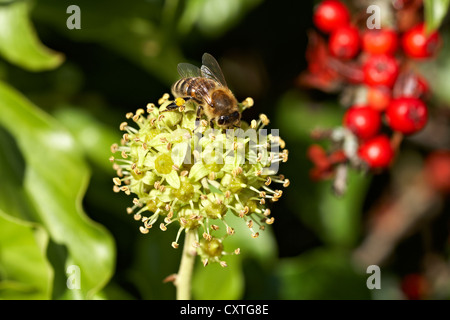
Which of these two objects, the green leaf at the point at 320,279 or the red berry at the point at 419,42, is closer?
the red berry at the point at 419,42

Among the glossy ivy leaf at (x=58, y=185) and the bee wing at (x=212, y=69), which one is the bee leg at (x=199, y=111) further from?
the glossy ivy leaf at (x=58, y=185)

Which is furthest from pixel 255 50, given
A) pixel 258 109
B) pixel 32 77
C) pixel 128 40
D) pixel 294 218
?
pixel 32 77

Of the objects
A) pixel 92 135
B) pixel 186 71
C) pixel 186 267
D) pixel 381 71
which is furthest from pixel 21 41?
pixel 381 71

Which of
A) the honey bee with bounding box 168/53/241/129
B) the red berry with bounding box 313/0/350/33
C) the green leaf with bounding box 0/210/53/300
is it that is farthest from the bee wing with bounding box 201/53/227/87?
the green leaf with bounding box 0/210/53/300

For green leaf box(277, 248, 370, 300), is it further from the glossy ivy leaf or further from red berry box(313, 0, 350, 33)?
red berry box(313, 0, 350, 33)

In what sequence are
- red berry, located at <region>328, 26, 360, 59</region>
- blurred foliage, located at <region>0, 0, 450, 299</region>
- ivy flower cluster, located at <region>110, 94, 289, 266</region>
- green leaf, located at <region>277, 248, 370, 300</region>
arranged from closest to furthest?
ivy flower cluster, located at <region>110, 94, 289, 266</region> → blurred foliage, located at <region>0, 0, 450, 299</region> → red berry, located at <region>328, 26, 360, 59</region> → green leaf, located at <region>277, 248, 370, 300</region>

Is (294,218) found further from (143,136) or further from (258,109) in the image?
(143,136)

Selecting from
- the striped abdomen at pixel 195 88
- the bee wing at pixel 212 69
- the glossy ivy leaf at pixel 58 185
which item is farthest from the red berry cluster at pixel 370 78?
the glossy ivy leaf at pixel 58 185
